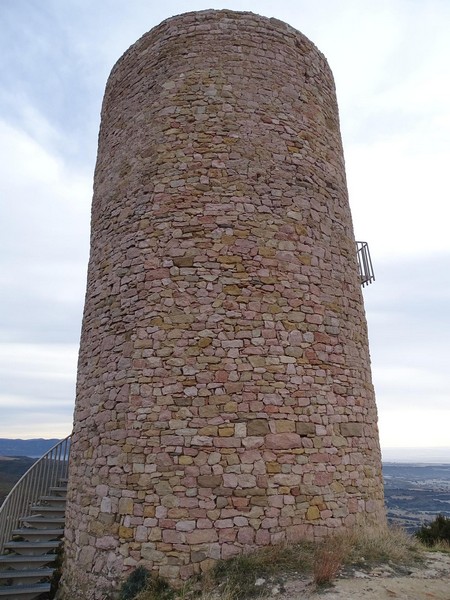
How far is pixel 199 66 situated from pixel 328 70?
2788mm

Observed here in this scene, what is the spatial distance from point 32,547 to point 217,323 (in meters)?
4.97

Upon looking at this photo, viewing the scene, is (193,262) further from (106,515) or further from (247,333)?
(106,515)

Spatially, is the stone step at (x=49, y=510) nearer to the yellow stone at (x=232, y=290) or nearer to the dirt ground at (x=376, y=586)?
the dirt ground at (x=376, y=586)

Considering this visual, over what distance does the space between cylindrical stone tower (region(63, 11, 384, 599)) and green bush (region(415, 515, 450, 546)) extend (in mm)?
5710

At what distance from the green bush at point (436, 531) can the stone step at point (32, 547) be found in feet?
26.8

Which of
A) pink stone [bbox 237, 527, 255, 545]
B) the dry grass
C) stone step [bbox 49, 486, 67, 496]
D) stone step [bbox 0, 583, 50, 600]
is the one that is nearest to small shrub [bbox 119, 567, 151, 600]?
the dry grass

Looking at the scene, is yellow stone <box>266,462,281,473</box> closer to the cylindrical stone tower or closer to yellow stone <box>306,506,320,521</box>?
the cylindrical stone tower

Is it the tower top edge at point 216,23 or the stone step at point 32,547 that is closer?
the stone step at point 32,547

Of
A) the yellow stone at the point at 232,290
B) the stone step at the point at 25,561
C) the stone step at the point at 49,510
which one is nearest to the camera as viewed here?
the yellow stone at the point at 232,290

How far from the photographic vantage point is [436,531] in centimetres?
1147

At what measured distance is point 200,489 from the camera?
5.52 metres

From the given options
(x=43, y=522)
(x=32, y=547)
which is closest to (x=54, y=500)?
(x=43, y=522)

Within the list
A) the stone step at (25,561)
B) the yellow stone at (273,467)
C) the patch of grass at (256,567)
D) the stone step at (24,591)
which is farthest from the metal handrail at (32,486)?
the yellow stone at (273,467)

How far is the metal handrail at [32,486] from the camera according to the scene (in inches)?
319
